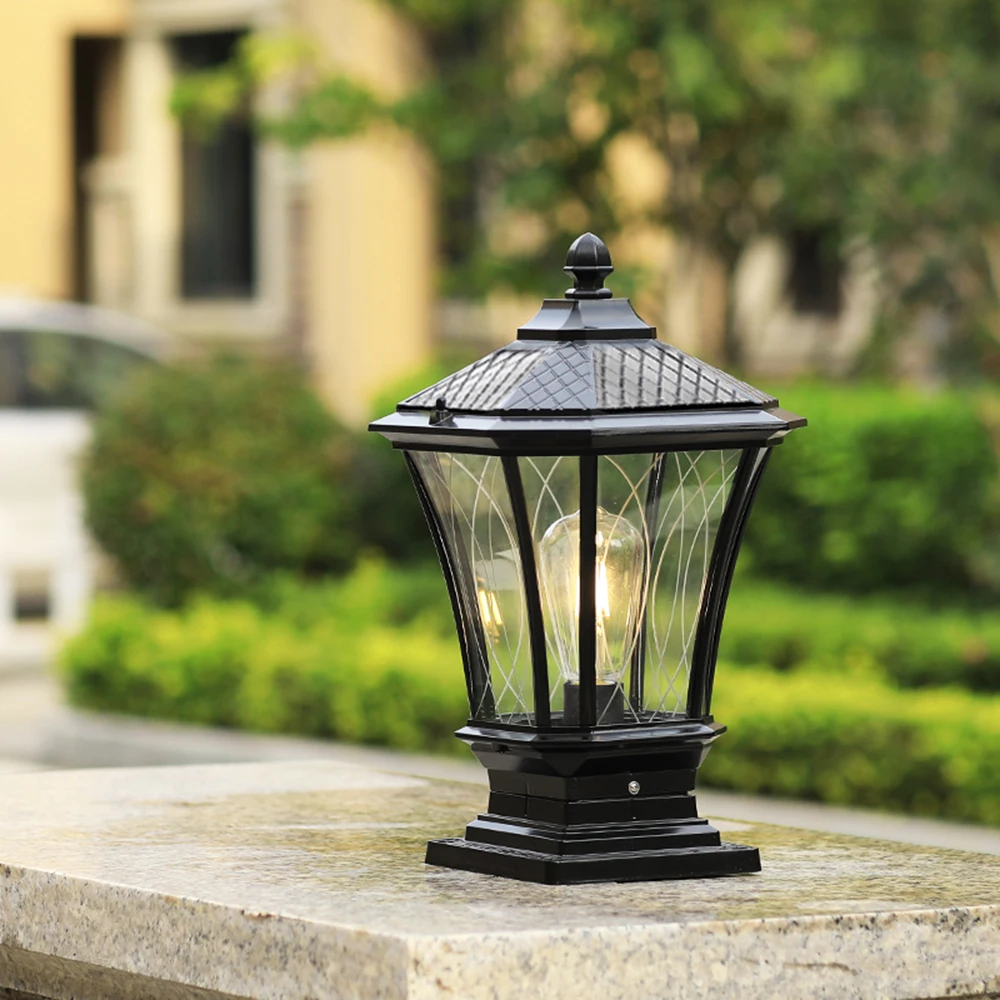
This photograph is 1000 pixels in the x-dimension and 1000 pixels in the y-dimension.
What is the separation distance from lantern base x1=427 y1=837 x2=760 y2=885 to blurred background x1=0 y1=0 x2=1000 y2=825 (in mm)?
4443

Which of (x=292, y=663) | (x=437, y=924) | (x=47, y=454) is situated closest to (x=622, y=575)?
(x=437, y=924)

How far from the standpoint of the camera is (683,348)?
42.1 ft

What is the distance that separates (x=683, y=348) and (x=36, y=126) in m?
8.57

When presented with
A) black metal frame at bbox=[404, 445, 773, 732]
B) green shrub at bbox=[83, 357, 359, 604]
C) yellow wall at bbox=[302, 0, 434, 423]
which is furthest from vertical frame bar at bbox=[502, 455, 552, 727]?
yellow wall at bbox=[302, 0, 434, 423]

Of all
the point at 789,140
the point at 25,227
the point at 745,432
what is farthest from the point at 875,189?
the point at 25,227

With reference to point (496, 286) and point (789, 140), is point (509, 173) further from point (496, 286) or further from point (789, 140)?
point (789, 140)

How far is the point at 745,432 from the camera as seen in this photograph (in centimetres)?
345

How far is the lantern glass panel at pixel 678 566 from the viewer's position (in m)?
3.49

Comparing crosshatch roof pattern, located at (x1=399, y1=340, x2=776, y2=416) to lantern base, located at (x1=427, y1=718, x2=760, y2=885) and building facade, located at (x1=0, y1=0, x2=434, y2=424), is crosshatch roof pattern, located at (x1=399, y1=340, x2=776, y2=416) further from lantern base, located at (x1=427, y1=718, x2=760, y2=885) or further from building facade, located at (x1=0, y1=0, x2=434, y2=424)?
building facade, located at (x1=0, y1=0, x2=434, y2=424)

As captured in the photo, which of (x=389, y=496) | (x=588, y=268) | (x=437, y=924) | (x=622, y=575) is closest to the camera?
(x=437, y=924)

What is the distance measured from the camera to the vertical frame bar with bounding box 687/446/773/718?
355cm

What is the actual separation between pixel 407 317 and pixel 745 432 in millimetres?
14872

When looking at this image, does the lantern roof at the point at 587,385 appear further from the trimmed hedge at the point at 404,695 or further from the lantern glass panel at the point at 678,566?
the trimmed hedge at the point at 404,695

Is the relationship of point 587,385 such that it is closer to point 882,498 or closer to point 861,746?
point 861,746
